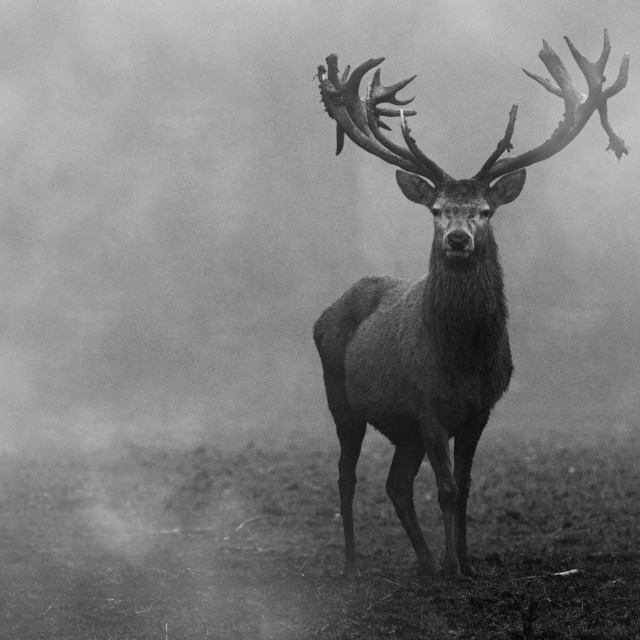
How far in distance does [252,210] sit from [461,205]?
72.2 feet

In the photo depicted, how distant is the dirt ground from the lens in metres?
7.37

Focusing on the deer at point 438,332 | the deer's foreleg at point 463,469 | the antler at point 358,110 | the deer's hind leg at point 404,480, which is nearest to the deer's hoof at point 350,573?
the deer at point 438,332

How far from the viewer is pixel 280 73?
3098 cm

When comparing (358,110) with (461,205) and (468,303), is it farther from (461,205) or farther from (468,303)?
(468,303)

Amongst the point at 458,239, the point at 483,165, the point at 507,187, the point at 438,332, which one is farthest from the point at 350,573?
the point at 483,165

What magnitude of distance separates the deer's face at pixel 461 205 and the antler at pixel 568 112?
14 centimetres

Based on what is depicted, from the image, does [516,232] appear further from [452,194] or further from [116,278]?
[452,194]

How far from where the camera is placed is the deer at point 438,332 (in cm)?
821

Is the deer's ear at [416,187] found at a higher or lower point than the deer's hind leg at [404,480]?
higher

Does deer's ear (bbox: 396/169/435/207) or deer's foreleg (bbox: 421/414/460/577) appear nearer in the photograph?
deer's foreleg (bbox: 421/414/460/577)

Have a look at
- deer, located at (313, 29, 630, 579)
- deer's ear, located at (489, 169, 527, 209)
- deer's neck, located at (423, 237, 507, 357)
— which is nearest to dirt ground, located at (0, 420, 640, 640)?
deer, located at (313, 29, 630, 579)

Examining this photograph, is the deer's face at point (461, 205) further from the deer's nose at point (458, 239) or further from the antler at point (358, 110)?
the antler at point (358, 110)

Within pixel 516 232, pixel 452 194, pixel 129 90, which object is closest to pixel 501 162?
pixel 452 194

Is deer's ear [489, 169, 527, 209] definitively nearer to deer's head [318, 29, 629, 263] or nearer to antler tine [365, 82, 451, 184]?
deer's head [318, 29, 629, 263]
